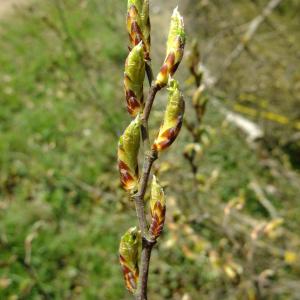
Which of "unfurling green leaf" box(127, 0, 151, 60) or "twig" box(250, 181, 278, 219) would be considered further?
"twig" box(250, 181, 278, 219)

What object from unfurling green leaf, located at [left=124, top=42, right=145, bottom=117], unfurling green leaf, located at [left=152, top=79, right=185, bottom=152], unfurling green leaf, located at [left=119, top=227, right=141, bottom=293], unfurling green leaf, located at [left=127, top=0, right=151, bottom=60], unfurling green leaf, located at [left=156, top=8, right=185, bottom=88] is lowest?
unfurling green leaf, located at [left=119, top=227, right=141, bottom=293]

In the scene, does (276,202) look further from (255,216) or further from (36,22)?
(36,22)

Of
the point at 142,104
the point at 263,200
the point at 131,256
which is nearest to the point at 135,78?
the point at 142,104

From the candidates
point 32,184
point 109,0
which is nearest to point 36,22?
point 109,0

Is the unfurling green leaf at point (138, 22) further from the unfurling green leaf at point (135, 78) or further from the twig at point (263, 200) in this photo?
the twig at point (263, 200)

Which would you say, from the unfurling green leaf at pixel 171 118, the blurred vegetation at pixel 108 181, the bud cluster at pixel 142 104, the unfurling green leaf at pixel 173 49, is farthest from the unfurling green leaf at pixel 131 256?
the blurred vegetation at pixel 108 181

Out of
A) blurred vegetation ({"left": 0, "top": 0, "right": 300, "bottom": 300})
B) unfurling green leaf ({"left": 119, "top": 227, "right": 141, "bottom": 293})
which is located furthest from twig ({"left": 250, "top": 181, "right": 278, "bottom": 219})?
unfurling green leaf ({"left": 119, "top": 227, "right": 141, "bottom": 293})

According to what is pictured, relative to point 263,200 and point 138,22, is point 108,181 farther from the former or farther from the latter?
point 138,22

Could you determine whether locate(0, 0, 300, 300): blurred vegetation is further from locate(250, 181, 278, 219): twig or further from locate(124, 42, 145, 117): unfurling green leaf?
locate(124, 42, 145, 117): unfurling green leaf

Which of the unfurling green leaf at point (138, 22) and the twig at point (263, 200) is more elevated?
the twig at point (263, 200)

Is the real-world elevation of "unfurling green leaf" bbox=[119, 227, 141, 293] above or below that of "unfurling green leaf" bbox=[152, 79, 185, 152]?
below
